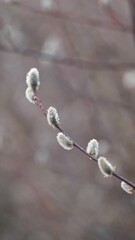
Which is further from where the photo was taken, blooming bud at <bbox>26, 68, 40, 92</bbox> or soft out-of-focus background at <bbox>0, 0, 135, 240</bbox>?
soft out-of-focus background at <bbox>0, 0, 135, 240</bbox>

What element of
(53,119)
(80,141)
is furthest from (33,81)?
(80,141)

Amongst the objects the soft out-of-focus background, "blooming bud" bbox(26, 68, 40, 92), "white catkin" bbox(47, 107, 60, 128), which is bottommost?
"white catkin" bbox(47, 107, 60, 128)

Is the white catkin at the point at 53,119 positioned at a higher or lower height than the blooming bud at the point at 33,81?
lower

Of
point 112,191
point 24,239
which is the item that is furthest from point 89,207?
point 24,239

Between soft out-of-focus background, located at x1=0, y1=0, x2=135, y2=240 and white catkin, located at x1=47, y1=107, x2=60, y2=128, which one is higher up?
soft out-of-focus background, located at x1=0, y1=0, x2=135, y2=240

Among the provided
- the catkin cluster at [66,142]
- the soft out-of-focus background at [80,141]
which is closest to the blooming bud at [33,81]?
the catkin cluster at [66,142]

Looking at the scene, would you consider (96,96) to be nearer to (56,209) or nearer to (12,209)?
(56,209)

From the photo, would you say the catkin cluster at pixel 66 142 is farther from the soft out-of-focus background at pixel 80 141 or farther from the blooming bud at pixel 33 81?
the soft out-of-focus background at pixel 80 141

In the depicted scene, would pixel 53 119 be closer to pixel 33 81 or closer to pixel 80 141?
pixel 33 81

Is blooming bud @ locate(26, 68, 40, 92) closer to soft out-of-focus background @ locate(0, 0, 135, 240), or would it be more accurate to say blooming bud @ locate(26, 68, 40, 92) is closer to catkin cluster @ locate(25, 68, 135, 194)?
catkin cluster @ locate(25, 68, 135, 194)


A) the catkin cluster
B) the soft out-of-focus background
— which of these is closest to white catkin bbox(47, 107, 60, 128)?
the catkin cluster
